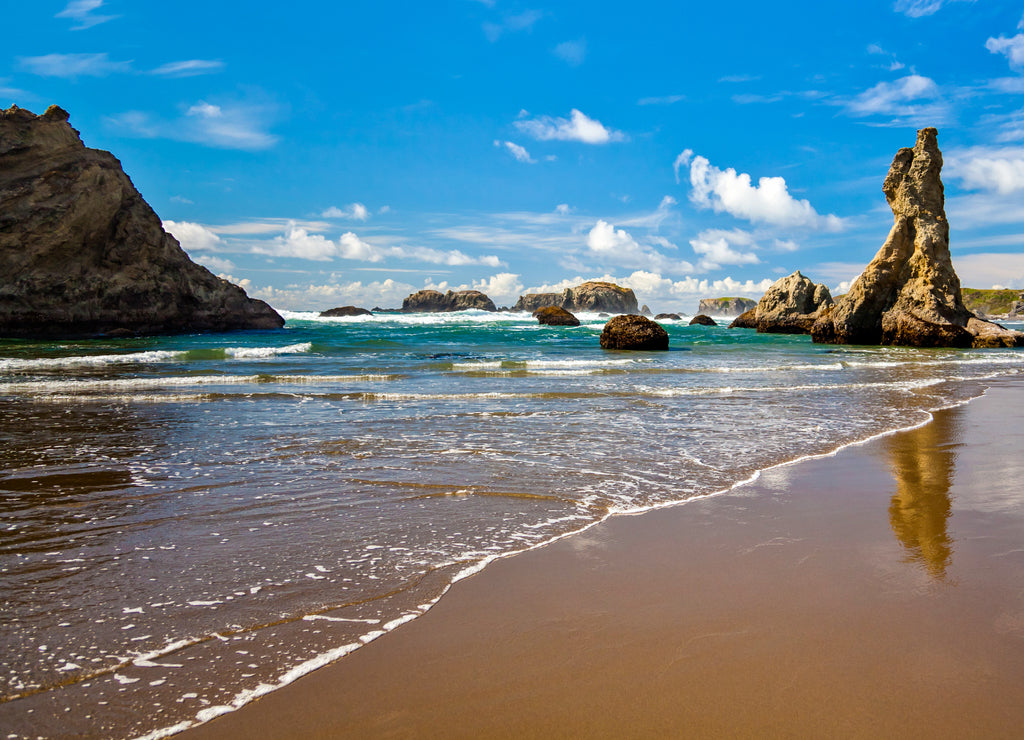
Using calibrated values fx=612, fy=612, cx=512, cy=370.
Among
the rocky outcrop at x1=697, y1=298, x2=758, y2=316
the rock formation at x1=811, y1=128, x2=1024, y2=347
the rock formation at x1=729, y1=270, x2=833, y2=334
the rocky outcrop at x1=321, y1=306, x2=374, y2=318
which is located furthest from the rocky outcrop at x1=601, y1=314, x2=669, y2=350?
the rocky outcrop at x1=697, y1=298, x2=758, y2=316

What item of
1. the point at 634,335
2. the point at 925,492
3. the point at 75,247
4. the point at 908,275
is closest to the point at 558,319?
the point at 908,275

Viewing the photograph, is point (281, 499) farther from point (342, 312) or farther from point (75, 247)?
point (342, 312)

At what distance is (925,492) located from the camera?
190 inches

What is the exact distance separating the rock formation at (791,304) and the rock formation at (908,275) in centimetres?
1565

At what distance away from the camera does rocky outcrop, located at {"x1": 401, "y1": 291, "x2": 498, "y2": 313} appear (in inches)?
5025

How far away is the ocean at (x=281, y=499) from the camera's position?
2.36 m

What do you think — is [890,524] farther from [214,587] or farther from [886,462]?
[214,587]

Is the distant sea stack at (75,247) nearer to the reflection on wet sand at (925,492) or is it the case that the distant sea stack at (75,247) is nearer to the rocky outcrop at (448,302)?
the reflection on wet sand at (925,492)

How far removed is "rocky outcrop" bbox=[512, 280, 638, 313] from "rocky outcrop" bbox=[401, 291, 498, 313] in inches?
475

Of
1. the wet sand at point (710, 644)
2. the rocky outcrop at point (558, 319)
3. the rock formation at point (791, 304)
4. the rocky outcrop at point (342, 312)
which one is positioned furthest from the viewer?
the rocky outcrop at point (342, 312)

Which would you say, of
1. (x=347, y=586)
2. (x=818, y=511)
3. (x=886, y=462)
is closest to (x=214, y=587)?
(x=347, y=586)

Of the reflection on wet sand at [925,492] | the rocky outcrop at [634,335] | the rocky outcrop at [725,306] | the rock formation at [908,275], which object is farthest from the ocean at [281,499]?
the rocky outcrop at [725,306]

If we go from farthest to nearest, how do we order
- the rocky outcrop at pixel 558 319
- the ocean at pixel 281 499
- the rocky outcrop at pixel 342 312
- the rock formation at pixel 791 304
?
the rocky outcrop at pixel 342 312 < the rocky outcrop at pixel 558 319 < the rock formation at pixel 791 304 < the ocean at pixel 281 499

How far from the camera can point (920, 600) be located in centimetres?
282
